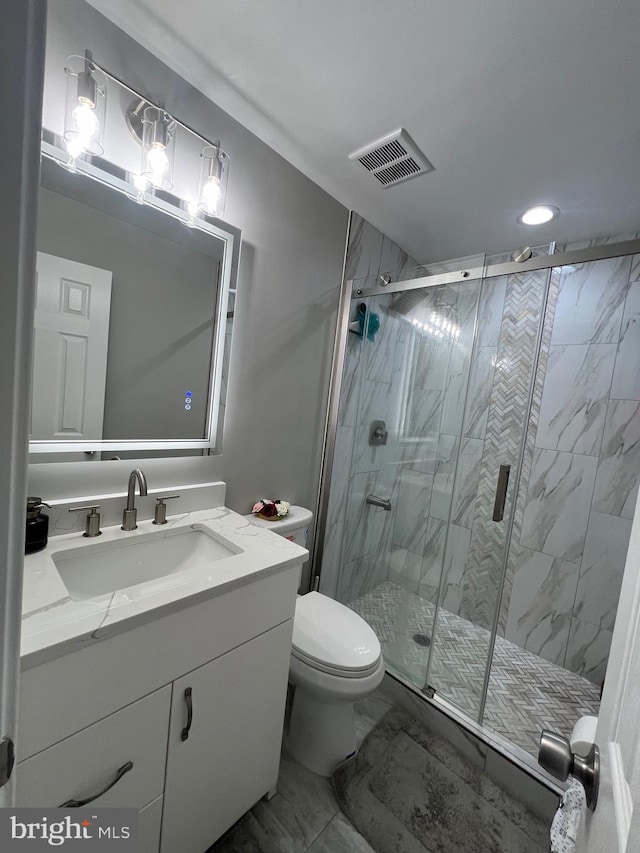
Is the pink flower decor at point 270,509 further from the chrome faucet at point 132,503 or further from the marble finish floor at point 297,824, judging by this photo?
the marble finish floor at point 297,824

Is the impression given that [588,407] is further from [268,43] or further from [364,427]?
[268,43]

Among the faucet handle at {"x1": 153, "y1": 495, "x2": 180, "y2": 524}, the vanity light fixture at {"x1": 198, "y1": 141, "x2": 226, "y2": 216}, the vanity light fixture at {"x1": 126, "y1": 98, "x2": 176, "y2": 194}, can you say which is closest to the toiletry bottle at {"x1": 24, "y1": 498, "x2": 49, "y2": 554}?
the faucet handle at {"x1": 153, "y1": 495, "x2": 180, "y2": 524}

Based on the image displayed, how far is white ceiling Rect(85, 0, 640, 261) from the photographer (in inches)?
37.6

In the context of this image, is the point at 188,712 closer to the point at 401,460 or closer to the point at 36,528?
the point at 36,528

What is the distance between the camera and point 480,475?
215cm

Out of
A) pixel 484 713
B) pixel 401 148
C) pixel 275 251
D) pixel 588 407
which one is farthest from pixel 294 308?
pixel 484 713

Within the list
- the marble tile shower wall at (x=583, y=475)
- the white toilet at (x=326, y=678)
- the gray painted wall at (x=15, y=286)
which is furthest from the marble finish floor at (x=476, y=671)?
the gray painted wall at (x=15, y=286)

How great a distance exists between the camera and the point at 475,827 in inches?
46.6

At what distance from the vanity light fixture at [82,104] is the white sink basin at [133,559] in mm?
1123

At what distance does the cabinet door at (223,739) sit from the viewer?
A: 0.87 meters

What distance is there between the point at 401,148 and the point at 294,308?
75 centimetres

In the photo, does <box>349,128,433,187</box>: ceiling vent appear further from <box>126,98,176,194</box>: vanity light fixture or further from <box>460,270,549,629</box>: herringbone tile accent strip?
<box>460,270,549,629</box>: herringbone tile accent strip

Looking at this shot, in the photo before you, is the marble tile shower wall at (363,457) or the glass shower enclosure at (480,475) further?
the marble tile shower wall at (363,457)

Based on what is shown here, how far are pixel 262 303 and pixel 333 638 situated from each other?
140 cm
